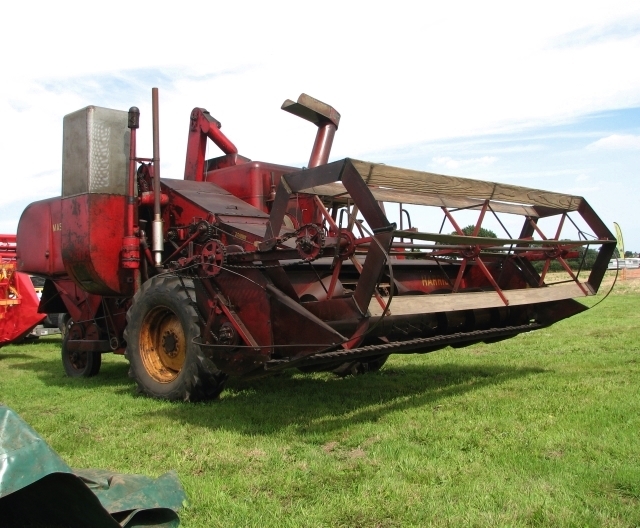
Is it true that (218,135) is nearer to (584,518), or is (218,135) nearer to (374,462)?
(374,462)

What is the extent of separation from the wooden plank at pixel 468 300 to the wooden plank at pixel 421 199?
0.90 metres

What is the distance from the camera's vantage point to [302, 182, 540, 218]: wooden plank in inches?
241

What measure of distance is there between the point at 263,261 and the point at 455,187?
202cm

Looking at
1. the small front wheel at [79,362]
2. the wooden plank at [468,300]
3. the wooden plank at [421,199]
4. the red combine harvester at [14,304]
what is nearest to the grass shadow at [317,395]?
the small front wheel at [79,362]

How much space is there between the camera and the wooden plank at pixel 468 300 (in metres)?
5.54

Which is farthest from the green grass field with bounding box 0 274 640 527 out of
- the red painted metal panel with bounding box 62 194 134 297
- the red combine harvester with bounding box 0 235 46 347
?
the red combine harvester with bounding box 0 235 46 347

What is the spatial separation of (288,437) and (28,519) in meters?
2.19

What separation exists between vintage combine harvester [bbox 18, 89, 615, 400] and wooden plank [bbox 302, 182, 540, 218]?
0.02 metres

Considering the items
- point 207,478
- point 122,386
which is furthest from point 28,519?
point 122,386

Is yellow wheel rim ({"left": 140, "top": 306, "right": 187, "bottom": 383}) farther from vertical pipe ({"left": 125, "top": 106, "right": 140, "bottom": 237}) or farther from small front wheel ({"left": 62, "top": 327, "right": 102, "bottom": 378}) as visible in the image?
small front wheel ({"left": 62, "top": 327, "right": 102, "bottom": 378})

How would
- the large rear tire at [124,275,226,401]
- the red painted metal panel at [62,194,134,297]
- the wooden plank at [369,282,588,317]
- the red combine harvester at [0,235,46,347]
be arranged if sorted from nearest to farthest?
1. the wooden plank at [369,282,588,317]
2. the large rear tire at [124,275,226,401]
3. the red painted metal panel at [62,194,134,297]
4. the red combine harvester at [0,235,46,347]

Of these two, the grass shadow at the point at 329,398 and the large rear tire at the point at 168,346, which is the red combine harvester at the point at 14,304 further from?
the grass shadow at the point at 329,398

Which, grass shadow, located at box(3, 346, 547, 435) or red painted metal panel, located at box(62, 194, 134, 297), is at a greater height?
red painted metal panel, located at box(62, 194, 134, 297)

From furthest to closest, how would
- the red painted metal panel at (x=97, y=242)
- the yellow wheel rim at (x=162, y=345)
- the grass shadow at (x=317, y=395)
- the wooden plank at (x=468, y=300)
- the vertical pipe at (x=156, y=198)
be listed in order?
1. the red painted metal panel at (x=97, y=242)
2. the vertical pipe at (x=156, y=198)
3. the yellow wheel rim at (x=162, y=345)
4. the grass shadow at (x=317, y=395)
5. the wooden plank at (x=468, y=300)
